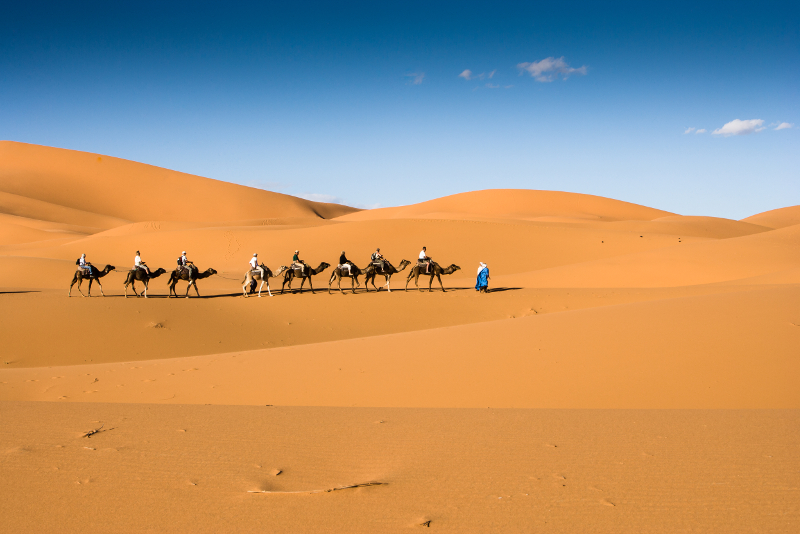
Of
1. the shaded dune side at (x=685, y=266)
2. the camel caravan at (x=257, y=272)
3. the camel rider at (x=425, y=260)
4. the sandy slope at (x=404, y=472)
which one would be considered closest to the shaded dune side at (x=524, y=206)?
the shaded dune side at (x=685, y=266)

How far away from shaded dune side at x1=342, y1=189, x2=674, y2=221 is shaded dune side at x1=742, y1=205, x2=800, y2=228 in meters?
21.8

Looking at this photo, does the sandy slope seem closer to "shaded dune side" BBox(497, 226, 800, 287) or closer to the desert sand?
the desert sand

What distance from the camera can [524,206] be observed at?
334 ft

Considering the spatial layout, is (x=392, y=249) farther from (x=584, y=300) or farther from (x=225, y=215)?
(x=225, y=215)

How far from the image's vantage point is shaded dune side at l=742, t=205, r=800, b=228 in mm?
109312

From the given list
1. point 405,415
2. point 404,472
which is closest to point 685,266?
point 405,415

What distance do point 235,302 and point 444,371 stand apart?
44.6 ft

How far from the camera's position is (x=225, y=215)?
301ft

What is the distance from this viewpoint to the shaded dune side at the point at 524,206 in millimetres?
98438

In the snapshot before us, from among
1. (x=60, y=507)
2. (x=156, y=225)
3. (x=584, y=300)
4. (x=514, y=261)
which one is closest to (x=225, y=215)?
(x=156, y=225)

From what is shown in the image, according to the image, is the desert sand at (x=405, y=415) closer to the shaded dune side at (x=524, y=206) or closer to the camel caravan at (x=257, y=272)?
the camel caravan at (x=257, y=272)

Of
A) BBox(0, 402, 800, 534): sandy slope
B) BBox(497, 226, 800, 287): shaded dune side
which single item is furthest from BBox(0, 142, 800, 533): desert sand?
BBox(497, 226, 800, 287): shaded dune side

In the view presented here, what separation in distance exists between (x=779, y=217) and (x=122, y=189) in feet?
418

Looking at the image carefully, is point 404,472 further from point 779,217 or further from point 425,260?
point 779,217
